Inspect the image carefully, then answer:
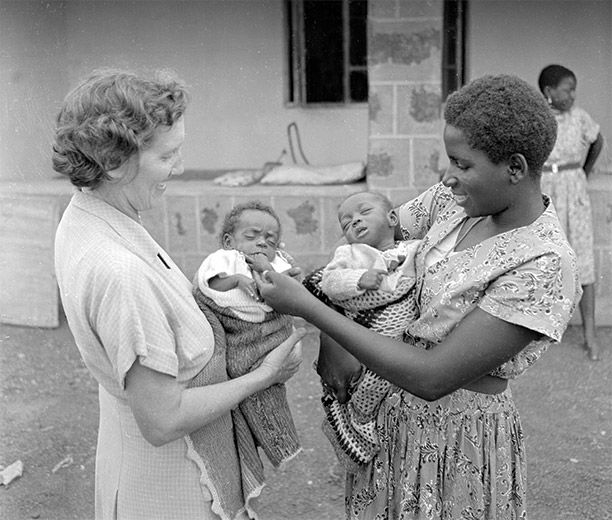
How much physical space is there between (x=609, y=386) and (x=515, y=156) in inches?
156

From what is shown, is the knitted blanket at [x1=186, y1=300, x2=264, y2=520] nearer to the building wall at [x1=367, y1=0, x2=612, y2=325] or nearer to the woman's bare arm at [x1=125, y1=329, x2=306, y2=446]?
the woman's bare arm at [x1=125, y1=329, x2=306, y2=446]

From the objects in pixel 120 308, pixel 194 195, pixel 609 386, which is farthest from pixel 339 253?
pixel 194 195

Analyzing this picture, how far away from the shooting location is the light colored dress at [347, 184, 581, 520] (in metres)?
1.95

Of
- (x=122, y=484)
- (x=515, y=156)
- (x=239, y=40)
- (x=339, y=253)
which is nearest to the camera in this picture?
(x=515, y=156)

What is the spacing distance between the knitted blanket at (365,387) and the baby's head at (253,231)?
0.18m

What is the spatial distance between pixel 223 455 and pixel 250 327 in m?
0.34

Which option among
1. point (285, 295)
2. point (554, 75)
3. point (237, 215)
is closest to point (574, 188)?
point (554, 75)

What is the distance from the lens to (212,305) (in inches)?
87.2

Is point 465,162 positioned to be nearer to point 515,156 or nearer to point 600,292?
point 515,156

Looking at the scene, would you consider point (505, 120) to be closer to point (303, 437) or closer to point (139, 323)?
point (139, 323)

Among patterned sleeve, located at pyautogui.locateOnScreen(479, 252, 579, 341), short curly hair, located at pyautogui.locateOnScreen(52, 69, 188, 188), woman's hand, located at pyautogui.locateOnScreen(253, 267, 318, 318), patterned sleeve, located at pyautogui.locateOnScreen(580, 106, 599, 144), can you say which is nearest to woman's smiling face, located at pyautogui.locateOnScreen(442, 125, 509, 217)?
patterned sleeve, located at pyautogui.locateOnScreen(479, 252, 579, 341)

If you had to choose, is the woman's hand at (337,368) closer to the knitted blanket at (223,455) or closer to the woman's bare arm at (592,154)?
the knitted blanket at (223,455)

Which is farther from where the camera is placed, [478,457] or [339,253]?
[339,253]

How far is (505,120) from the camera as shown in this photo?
1.91 m
